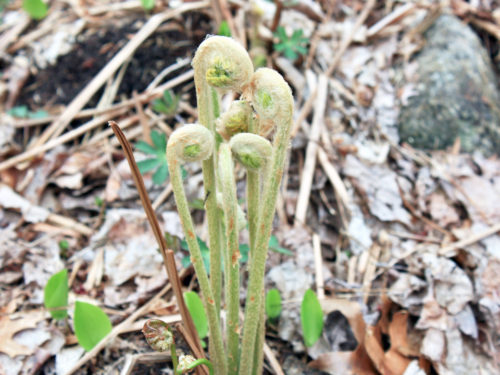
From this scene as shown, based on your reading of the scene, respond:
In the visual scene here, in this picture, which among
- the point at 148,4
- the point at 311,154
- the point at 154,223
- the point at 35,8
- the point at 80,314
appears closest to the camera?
the point at 154,223

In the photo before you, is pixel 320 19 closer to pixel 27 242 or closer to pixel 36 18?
pixel 36 18

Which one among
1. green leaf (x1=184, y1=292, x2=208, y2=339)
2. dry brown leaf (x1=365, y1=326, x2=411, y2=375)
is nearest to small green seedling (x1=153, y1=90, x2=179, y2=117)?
green leaf (x1=184, y1=292, x2=208, y2=339)

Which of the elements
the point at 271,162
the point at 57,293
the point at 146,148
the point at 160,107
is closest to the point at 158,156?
the point at 146,148

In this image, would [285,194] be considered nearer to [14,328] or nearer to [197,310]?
[197,310]

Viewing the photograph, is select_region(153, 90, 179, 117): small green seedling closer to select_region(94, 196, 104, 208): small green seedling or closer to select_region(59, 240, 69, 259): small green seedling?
select_region(94, 196, 104, 208): small green seedling

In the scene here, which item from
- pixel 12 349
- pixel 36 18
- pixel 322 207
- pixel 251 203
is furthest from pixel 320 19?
pixel 12 349

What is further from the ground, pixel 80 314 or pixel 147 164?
pixel 147 164
